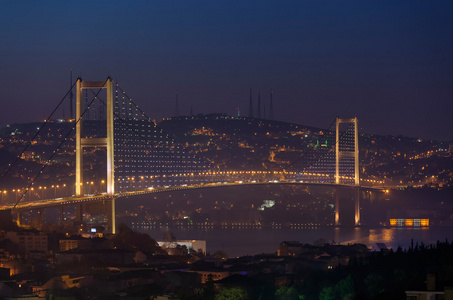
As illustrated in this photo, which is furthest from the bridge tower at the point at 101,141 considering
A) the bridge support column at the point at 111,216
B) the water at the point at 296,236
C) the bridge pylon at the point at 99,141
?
the water at the point at 296,236

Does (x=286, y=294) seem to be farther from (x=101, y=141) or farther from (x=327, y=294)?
(x=101, y=141)

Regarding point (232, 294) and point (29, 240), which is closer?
point (232, 294)

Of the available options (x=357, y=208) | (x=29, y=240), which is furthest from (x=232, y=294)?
(x=357, y=208)

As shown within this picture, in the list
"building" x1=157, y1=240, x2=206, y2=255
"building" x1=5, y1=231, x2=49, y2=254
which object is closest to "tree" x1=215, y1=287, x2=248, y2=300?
"building" x1=5, y1=231, x2=49, y2=254

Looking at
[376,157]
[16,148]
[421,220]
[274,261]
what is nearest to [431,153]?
[376,157]

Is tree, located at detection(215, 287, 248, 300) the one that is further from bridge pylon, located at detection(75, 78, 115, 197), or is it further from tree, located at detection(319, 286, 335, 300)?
bridge pylon, located at detection(75, 78, 115, 197)

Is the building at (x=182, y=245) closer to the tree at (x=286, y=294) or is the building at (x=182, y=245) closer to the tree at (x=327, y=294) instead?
the tree at (x=286, y=294)

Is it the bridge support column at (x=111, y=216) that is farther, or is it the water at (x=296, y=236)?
the water at (x=296, y=236)

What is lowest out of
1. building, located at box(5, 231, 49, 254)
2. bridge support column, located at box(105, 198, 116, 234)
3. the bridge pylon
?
building, located at box(5, 231, 49, 254)

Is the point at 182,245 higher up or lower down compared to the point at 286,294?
higher up
